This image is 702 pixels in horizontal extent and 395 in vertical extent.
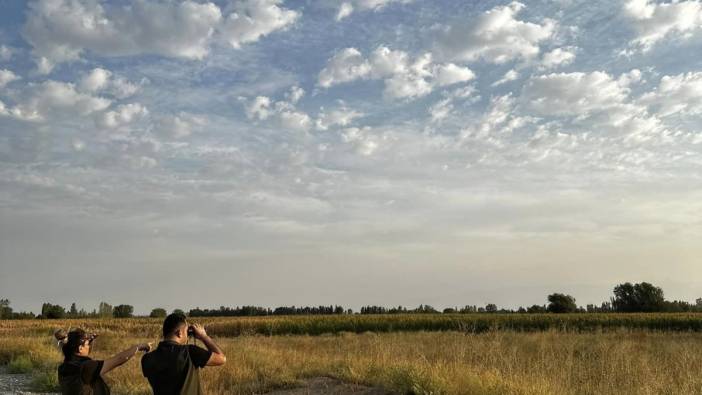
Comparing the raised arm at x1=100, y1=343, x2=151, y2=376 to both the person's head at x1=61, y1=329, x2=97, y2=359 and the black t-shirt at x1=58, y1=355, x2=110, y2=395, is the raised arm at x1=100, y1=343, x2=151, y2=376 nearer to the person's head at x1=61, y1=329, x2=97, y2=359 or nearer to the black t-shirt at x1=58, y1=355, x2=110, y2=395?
the black t-shirt at x1=58, y1=355, x2=110, y2=395

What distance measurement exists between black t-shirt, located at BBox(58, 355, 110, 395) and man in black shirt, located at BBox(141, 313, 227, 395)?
0.77m

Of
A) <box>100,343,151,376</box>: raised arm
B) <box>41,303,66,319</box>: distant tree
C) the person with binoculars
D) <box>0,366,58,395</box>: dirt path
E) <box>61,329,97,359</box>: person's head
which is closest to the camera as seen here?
<box>100,343,151,376</box>: raised arm

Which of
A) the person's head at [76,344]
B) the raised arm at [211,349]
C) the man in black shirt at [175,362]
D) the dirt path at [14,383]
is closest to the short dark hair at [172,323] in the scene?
the man in black shirt at [175,362]

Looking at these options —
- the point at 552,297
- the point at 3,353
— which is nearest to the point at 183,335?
the point at 3,353

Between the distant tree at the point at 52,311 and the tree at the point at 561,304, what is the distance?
64.1 m

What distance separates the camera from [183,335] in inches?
212

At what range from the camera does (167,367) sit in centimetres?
521

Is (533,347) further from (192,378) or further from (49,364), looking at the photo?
(192,378)

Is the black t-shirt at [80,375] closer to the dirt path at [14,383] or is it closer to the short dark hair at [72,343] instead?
the short dark hair at [72,343]

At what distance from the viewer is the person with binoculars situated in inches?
223

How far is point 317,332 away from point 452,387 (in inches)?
1446

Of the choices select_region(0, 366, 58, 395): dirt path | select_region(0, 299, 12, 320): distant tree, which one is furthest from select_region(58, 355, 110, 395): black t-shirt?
select_region(0, 299, 12, 320): distant tree

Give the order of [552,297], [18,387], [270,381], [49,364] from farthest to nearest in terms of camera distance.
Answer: [552,297] < [49,364] < [18,387] < [270,381]

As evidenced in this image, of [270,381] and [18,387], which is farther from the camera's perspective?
[18,387]
